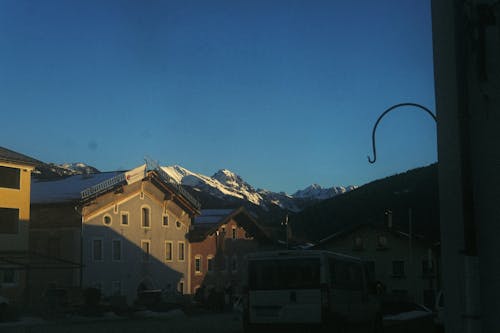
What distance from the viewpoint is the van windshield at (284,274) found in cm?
1680

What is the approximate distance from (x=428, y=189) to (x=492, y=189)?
119030mm

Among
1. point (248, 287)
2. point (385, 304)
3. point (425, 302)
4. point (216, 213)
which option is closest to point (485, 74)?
point (248, 287)

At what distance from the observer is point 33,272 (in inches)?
2000

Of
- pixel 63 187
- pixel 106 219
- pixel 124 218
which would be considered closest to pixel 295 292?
pixel 106 219

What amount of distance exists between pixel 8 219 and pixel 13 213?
0.48m

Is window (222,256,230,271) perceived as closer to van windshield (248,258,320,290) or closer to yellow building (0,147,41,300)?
yellow building (0,147,41,300)

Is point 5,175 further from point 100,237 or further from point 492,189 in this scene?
point 492,189

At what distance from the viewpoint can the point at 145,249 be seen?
191 ft

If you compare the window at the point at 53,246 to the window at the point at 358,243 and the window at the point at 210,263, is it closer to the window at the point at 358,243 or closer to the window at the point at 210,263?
the window at the point at 210,263

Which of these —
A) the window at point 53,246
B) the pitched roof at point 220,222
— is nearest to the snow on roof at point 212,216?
the pitched roof at point 220,222

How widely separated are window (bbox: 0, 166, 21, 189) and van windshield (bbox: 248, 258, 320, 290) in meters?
32.9

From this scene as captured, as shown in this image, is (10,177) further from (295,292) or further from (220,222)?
(295,292)

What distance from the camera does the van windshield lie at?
661 inches

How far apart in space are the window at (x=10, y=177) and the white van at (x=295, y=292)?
32.8 m
